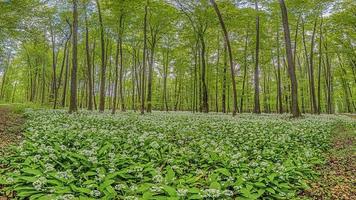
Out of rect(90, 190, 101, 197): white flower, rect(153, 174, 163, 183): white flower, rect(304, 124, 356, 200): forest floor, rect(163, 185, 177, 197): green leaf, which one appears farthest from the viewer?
rect(304, 124, 356, 200): forest floor

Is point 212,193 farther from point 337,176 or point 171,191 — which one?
point 337,176

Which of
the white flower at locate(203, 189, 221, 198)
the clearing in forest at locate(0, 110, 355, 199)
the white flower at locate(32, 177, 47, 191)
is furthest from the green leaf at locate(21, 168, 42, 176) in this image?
the white flower at locate(203, 189, 221, 198)

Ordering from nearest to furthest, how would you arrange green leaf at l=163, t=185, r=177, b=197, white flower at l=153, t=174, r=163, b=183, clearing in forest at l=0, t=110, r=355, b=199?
1. green leaf at l=163, t=185, r=177, b=197
2. clearing in forest at l=0, t=110, r=355, b=199
3. white flower at l=153, t=174, r=163, b=183

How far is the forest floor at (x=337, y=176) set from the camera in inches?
223

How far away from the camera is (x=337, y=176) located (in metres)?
6.79

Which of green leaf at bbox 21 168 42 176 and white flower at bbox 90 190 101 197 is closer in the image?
white flower at bbox 90 190 101 197

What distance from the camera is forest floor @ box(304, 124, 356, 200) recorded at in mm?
5676

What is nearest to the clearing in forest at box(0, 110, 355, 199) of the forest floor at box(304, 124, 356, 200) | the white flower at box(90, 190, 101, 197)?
the white flower at box(90, 190, 101, 197)

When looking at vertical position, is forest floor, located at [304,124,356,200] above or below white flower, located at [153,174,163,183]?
below

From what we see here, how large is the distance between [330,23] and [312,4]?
4509 mm

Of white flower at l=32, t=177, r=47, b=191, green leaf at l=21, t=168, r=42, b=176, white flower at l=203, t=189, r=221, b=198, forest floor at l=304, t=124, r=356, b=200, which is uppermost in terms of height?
green leaf at l=21, t=168, r=42, b=176

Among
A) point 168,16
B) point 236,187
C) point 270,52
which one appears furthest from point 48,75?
point 236,187

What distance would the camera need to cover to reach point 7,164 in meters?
5.96

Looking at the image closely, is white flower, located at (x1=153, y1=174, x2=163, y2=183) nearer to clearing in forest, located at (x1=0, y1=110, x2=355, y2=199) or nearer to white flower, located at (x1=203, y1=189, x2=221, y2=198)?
clearing in forest, located at (x1=0, y1=110, x2=355, y2=199)
